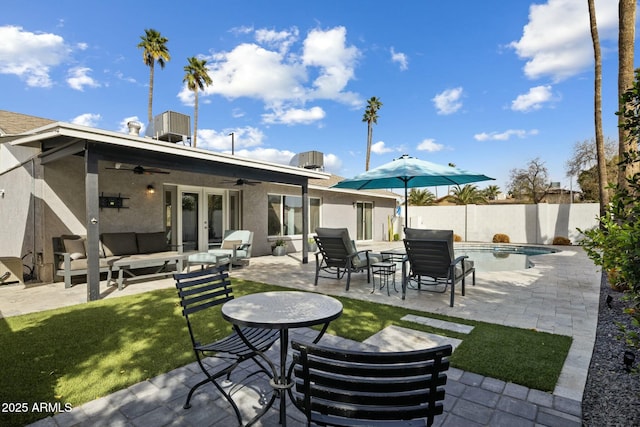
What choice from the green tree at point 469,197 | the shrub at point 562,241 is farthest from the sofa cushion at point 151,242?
the green tree at point 469,197

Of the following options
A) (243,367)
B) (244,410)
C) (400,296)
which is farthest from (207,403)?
(400,296)

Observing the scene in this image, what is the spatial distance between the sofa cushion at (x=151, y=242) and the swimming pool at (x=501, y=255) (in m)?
9.17

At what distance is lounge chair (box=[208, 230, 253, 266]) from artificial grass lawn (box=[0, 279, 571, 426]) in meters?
3.76

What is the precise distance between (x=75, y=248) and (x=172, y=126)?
146 inches

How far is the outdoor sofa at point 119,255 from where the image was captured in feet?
22.1

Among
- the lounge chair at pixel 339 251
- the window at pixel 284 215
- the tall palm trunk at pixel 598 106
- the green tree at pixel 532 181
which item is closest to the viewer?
the lounge chair at pixel 339 251

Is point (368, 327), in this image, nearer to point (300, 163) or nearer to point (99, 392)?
point (99, 392)

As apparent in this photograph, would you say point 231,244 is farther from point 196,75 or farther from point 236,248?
point 196,75

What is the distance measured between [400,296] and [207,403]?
4.15 metres

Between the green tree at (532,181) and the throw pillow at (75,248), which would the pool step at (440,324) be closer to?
the throw pillow at (75,248)

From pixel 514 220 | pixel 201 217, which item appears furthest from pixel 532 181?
pixel 201 217

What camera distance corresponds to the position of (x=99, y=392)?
264cm

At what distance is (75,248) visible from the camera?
23.2 feet

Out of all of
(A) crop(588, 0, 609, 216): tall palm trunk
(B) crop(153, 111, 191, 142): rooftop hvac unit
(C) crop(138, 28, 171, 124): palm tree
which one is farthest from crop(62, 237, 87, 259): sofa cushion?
(C) crop(138, 28, 171, 124): palm tree
